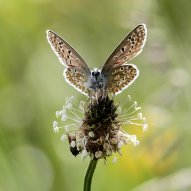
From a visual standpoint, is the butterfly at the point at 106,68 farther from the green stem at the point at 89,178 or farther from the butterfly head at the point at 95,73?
the green stem at the point at 89,178

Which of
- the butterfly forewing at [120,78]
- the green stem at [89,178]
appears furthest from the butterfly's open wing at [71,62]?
the green stem at [89,178]

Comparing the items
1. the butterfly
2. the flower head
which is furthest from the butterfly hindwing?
the flower head

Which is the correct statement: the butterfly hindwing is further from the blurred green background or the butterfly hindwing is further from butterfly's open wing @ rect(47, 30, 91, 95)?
the blurred green background

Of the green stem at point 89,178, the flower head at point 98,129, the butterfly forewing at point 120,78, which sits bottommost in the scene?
the green stem at point 89,178

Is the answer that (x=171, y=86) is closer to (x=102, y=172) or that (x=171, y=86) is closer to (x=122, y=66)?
(x=102, y=172)

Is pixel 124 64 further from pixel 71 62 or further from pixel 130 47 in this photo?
pixel 71 62

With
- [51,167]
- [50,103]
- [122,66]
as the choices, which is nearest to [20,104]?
[50,103]
